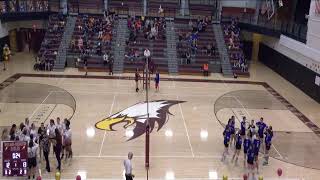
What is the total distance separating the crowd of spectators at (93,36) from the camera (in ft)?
113

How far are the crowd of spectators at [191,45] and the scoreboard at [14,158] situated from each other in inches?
882

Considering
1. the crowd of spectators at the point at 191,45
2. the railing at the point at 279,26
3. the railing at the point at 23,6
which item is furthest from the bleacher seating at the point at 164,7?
the railing at the point at 23,6

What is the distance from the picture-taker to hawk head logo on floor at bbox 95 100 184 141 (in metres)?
20.1

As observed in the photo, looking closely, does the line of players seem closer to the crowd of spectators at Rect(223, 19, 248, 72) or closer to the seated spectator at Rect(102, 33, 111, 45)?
the crowd of spectators at Rect(223, 19, 248, 72)

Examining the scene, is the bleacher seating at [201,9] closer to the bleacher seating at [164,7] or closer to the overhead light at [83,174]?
the bleacher seating at [164,7]

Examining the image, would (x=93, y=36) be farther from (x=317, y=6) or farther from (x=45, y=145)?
(x=45, y=145)

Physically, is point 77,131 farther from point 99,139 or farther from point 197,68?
point 197,68

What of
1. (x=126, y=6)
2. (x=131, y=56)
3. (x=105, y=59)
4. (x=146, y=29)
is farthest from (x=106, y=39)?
(x=126, y=6)

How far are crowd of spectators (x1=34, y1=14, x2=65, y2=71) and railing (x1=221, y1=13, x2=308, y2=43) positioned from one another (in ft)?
52.9

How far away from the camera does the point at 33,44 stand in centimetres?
4141

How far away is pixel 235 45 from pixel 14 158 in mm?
27249

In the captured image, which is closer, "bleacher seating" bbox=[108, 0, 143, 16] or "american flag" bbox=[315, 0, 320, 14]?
"american flag" bbox=[315, 0, 320, 14]

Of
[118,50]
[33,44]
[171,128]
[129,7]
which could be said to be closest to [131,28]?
[118,50]

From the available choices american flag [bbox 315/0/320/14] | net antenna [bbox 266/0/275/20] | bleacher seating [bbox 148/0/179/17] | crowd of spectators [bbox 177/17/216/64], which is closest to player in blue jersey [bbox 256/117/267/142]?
american flag [bbox 315/0/320/14]
